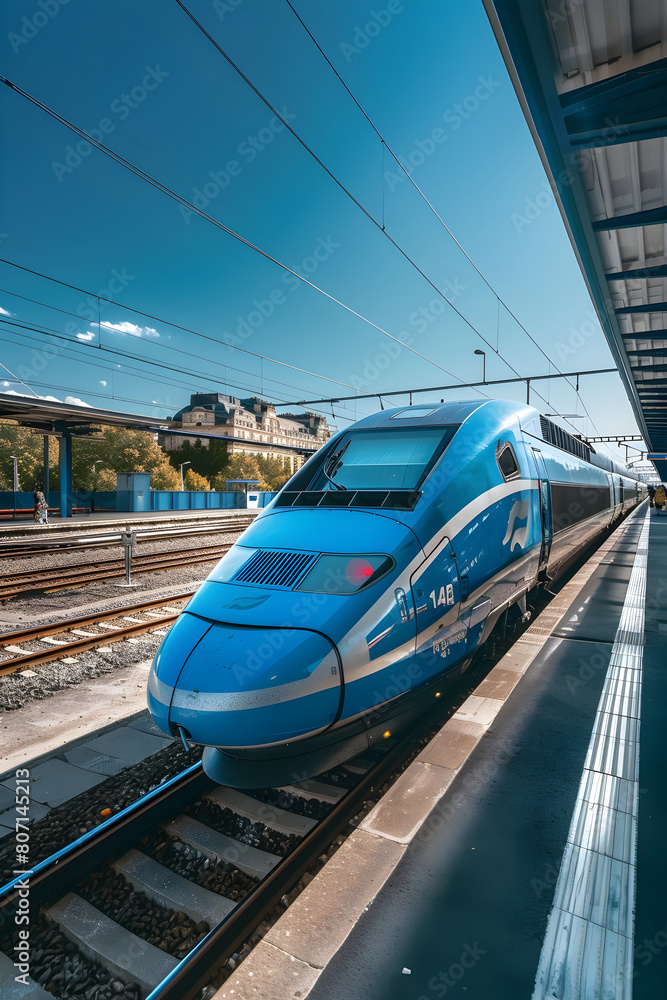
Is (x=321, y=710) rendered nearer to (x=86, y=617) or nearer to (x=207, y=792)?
(x=207, y=792)

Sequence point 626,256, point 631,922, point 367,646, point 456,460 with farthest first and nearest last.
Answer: point 626,256 → point 456,460 → point 367,646 → point 631,922

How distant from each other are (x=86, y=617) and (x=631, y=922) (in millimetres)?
8190

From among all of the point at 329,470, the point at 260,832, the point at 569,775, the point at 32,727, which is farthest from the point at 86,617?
the point at 569,775

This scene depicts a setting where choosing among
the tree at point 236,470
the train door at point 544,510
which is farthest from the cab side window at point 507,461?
the tree at point 236,470

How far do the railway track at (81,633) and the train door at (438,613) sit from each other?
211 inches

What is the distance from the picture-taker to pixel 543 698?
16.3ft

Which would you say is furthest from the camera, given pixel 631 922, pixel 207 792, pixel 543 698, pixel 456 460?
pixel 543 698

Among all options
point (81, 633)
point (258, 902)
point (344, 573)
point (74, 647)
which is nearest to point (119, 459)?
point (81, 633)

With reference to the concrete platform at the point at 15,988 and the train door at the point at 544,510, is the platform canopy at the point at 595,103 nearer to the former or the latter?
the train door at the point at 544,510

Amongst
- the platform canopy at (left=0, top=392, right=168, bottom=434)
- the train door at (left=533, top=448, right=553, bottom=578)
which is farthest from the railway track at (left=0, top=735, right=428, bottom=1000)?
the platform canopy at (left=0, top=392, right=168, bottom=434)

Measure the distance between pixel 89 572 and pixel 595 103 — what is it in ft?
45.3

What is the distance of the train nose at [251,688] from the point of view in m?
2.92

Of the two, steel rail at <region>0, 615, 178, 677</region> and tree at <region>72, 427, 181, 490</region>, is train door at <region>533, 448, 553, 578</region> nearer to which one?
steel rail at <region>0, 615, 178, 677</region>

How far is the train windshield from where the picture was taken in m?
4.48
